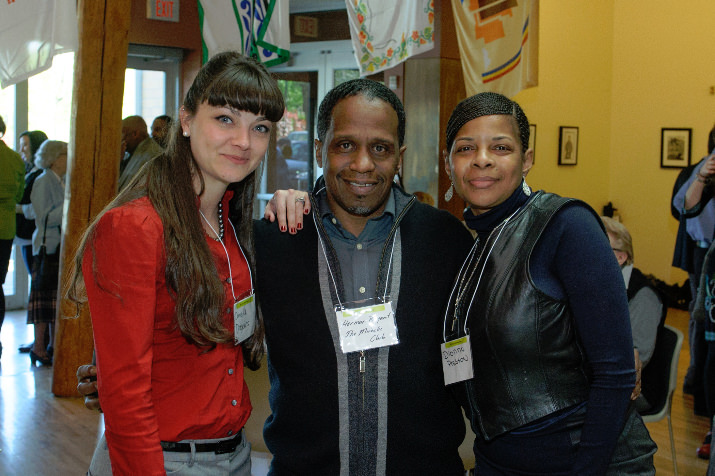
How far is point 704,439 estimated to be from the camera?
14.6ft

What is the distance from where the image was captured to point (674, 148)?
961cm

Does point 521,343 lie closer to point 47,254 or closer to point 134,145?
point 47,254

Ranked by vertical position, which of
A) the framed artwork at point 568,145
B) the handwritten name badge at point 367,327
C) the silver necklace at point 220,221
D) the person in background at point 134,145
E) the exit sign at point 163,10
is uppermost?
the exit sign at point 163,10

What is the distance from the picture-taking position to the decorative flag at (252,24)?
18.9ft

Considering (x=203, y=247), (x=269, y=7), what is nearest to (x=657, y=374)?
(x=203, y=247)

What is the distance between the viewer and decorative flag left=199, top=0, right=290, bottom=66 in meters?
5.75

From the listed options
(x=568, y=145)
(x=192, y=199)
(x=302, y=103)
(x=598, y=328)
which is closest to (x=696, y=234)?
(x=598, y=328)

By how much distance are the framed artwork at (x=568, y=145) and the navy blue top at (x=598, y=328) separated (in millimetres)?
8111

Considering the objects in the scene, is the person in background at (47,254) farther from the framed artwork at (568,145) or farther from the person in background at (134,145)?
the framed artwork at (568,145)

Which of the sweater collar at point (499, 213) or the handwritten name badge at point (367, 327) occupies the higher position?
the sweater collar at point (499, 213)

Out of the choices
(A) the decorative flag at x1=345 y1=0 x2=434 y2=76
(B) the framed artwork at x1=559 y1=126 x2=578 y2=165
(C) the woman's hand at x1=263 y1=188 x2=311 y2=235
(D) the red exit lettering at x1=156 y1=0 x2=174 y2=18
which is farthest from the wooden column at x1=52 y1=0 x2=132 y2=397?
(B) the framed artwork at x1=559 y1=126 x2=578 y2=165

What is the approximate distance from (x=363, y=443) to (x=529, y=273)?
1.98 feet

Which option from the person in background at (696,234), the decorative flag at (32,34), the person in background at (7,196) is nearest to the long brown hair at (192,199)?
the person in background at (696,234)

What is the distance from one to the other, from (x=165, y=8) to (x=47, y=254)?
3.20m
